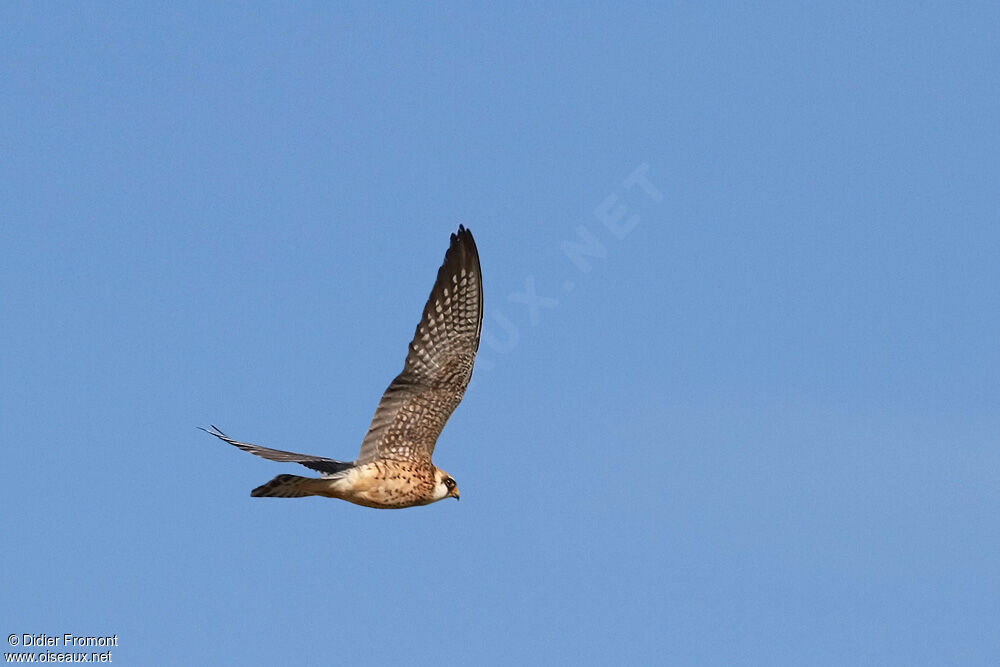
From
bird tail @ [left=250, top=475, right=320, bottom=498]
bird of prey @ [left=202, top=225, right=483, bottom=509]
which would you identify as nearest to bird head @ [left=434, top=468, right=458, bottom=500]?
bird of prey @ [left=202, top=225, right=483, bottom=509]

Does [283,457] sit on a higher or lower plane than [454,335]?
lower

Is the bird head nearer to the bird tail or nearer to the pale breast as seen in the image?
the pale breast

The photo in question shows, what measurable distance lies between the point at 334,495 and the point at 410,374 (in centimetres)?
187

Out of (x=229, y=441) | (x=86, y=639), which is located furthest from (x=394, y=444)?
(x=86, y=639)

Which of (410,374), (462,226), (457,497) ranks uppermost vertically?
(462,226)

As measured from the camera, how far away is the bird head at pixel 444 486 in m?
17.4

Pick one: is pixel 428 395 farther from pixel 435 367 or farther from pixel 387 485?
pixel 387 485

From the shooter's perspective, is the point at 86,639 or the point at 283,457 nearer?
the point at 283,457

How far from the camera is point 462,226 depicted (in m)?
17.2

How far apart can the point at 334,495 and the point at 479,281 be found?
3188mm

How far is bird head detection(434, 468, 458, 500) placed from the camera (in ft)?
57.0

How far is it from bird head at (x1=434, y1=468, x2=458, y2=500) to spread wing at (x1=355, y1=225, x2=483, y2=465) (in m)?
0.27

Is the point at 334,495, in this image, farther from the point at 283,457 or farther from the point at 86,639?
the point at 86,639

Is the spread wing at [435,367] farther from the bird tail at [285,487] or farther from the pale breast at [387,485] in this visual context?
the bird tail at [285,487]
